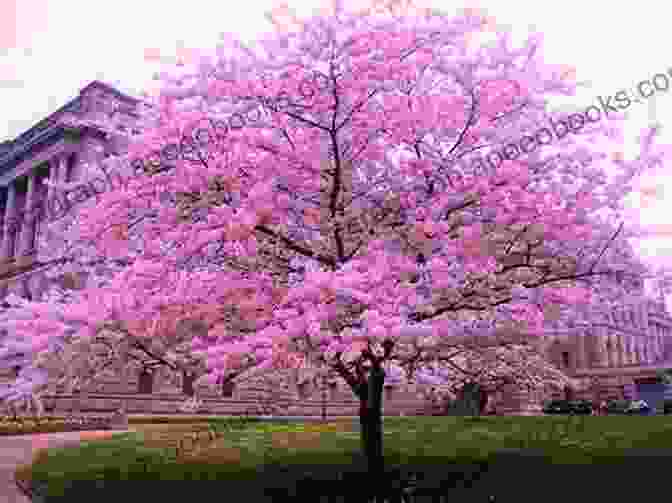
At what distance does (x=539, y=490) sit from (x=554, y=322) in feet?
A: 9.20

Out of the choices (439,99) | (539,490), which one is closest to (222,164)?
(439,99)

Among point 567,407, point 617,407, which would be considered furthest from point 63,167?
point 617,407

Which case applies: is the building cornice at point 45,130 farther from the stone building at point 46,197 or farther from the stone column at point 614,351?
the stone column at point 614,351

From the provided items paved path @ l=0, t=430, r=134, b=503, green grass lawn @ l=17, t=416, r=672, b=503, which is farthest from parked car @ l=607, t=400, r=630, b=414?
paved path @ l=0, t=430, r=134, b=503

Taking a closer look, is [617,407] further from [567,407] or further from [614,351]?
[614,351]

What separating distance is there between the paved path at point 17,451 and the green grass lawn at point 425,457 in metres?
0.58

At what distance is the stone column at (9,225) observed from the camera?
6631 cm

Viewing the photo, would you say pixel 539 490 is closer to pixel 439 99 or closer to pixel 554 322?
pixel 554 322

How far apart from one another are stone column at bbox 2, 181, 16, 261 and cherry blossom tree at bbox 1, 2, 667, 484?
203 feet

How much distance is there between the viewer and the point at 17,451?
70.6 ft

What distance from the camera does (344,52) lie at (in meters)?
9.24

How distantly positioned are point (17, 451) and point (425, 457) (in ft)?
45.2

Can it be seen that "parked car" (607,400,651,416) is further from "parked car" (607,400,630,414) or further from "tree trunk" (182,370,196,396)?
"tree trunk" (182,370,196,396)

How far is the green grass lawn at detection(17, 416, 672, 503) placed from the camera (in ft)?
38.0
